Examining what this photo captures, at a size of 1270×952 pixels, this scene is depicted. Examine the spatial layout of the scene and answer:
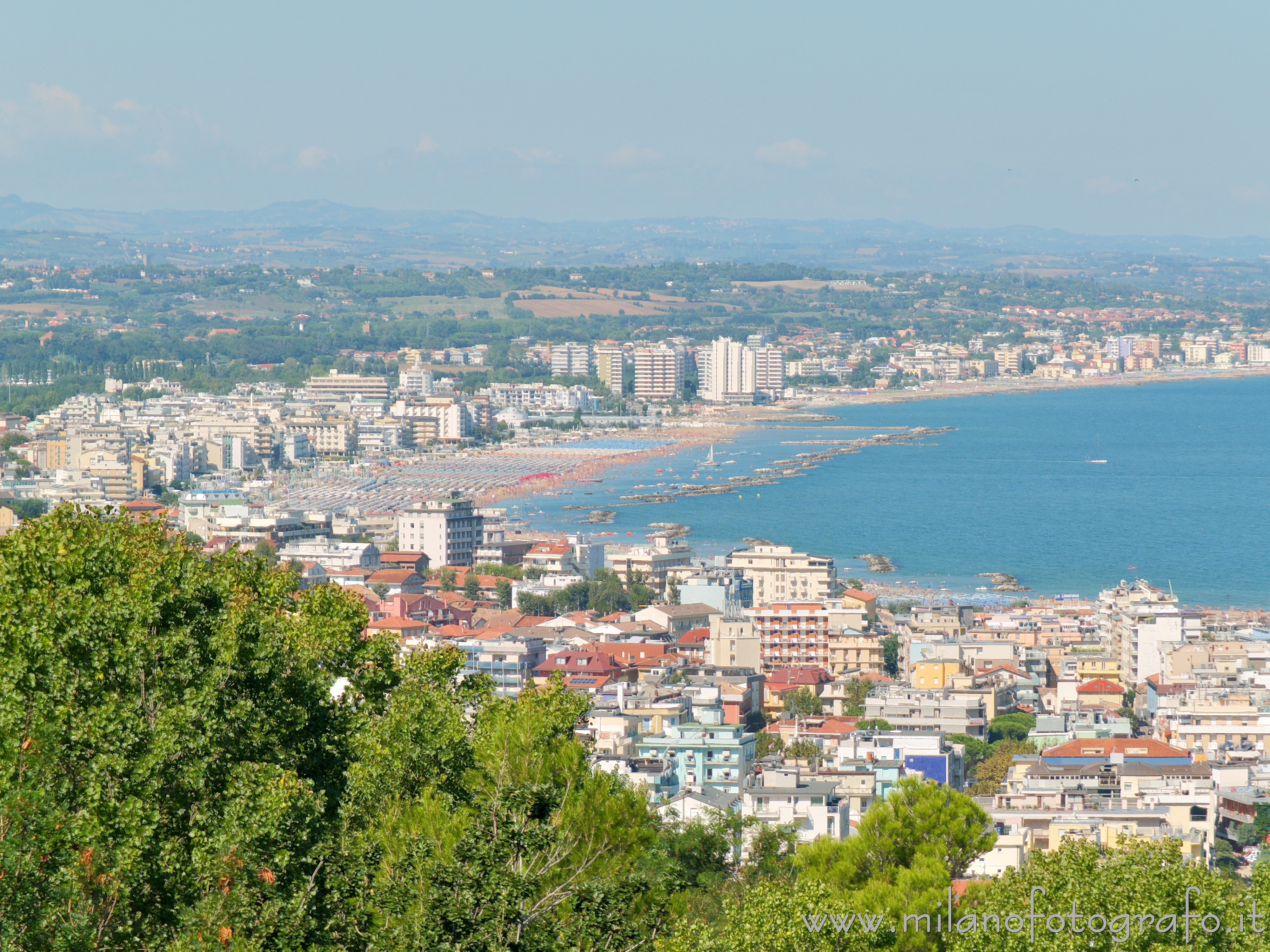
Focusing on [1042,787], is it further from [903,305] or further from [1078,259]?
[1078,259]

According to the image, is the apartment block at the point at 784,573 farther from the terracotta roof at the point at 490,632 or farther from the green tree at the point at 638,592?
the terracotta roof at the point at 490,632

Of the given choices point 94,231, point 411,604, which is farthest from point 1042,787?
point 94,231

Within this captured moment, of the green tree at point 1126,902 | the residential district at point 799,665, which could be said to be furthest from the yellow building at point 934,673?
the green tree at point 1126,902

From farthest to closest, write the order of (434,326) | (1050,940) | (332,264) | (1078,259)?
1. (1078,259)
2. (332,264)
3. (434,326)
4. (1050,940)

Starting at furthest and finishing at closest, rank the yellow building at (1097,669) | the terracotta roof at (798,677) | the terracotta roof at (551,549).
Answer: the terracotta roof at (551,549) < the yellow building at (1097,669) < the terracotta roof at (798,677)

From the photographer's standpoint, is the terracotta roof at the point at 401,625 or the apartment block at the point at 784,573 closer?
the terracotta roof at the point at 401,625

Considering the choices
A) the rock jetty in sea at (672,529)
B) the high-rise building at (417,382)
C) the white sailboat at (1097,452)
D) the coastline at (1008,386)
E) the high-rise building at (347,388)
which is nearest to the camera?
the rock jetty in sea at (672,529)

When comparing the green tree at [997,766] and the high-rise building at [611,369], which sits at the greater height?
the green tree at [997,766]
